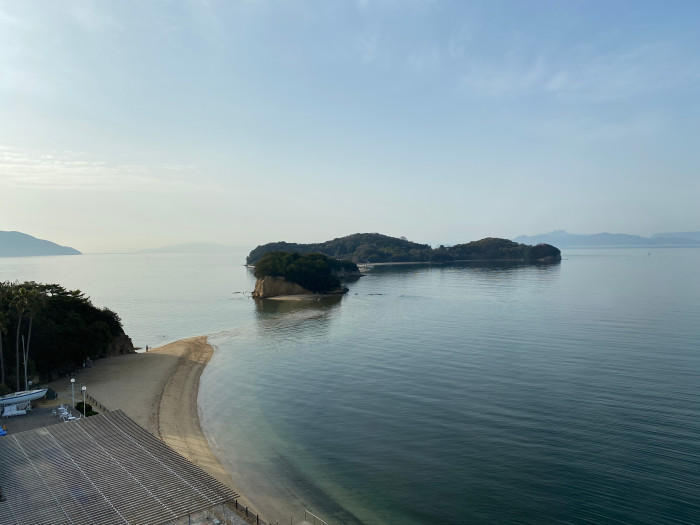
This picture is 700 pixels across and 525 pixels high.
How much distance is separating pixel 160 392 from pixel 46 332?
1619cm

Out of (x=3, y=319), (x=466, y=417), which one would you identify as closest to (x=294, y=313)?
(x=3, y=319)

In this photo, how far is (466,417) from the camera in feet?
127

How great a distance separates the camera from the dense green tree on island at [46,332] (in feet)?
150

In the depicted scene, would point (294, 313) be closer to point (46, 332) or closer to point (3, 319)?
point (46, 332)

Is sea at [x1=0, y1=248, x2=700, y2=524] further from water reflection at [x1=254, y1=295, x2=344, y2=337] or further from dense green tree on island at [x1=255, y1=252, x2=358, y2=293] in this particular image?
dense green tree on island at [x1=255, y1=252, x2=358, y2=293]

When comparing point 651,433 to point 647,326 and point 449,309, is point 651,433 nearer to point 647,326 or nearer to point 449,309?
point 647,326

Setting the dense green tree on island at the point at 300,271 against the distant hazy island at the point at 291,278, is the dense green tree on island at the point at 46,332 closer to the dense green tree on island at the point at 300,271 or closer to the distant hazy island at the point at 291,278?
the distant hazy island at the point at 291,278

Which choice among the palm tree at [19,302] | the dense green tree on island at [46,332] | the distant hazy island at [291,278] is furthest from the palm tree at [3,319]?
the distant hazy island at [291,278]

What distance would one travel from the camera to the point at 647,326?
73.9m

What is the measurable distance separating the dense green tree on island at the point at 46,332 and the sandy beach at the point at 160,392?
9.01 ft

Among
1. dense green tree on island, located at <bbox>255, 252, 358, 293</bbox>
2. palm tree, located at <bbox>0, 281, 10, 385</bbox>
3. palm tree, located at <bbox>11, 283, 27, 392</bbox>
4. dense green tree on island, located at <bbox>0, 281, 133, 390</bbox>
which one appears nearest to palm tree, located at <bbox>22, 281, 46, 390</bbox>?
dense green tree on island, located at <bbox>0, 281, 133, 390</bbox>

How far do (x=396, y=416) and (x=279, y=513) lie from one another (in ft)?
55.3

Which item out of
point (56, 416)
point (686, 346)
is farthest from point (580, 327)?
point (56, 416)

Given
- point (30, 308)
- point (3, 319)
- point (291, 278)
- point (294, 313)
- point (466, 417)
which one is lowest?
point (466, 417)
